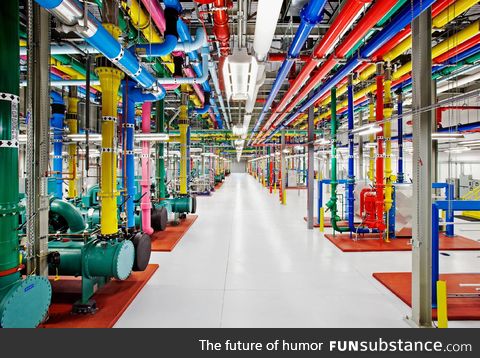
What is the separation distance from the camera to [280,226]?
874cm

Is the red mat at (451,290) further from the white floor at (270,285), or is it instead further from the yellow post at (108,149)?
the yellow post at (108,149)

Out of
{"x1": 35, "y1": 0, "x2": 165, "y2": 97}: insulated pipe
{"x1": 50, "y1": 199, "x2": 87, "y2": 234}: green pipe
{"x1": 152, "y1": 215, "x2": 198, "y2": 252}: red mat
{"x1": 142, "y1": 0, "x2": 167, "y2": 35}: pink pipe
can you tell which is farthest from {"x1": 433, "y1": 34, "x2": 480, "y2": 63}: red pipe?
{"x1": 50, "y1": 199, "x2": 87, "y2": 234}: green pipe

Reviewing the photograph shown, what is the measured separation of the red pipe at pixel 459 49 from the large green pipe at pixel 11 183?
611cm

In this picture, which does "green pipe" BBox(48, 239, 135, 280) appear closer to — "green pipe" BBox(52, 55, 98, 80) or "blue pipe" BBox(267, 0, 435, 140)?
"green pipe" BBox(52, 55, 98, 80)

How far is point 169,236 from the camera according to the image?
738 cm

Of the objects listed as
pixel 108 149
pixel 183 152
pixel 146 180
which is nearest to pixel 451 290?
pixel 108 149

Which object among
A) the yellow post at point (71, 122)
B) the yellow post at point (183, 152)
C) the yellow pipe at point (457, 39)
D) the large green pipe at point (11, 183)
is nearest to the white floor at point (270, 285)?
the large green pipe at point (11, 183)

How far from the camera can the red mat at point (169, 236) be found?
6.45 m

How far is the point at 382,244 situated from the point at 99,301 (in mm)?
5827

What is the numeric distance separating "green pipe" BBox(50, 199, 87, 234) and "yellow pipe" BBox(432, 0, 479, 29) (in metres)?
5.97

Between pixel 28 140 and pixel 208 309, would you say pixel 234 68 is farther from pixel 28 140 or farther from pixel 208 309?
pixel 208 309

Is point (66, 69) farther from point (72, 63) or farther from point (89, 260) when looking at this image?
point (89, 260)

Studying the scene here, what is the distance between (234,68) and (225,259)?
3.58 metres

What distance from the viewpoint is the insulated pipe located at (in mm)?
2408
